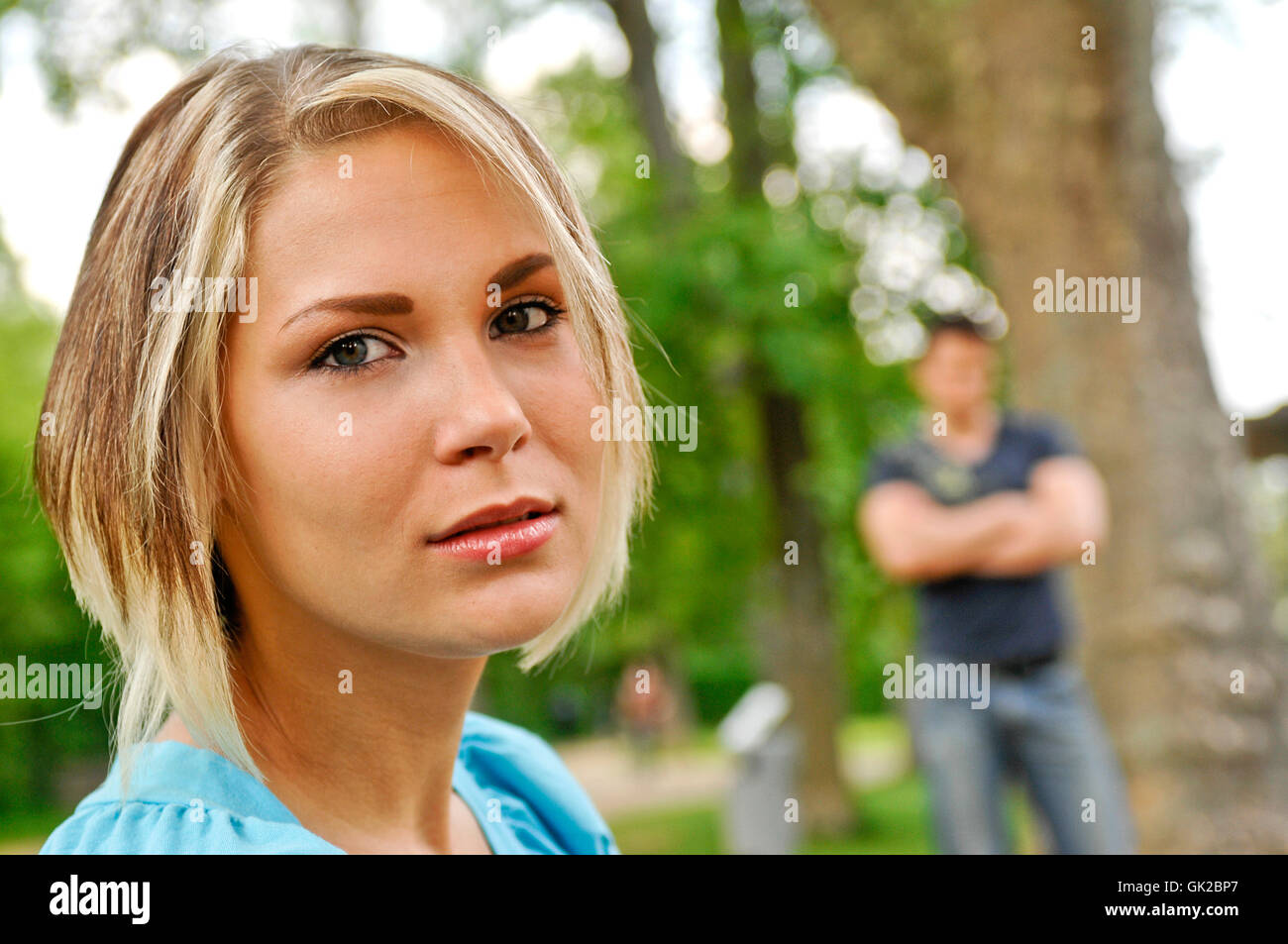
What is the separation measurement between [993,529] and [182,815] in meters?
3.02

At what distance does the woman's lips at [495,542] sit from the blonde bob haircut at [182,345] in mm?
199

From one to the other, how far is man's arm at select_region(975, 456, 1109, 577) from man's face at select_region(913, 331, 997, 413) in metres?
0.34

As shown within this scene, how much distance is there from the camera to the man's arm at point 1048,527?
359cm

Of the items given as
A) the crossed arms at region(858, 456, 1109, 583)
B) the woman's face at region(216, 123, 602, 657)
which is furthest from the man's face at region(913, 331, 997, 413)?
the woman's face at region(216, 123, 602, 657)

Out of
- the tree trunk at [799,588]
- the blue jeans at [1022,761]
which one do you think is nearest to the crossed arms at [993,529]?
the blue jeans at [1022,761]

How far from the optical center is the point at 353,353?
3.12 ft

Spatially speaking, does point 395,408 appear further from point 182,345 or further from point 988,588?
point 988,588

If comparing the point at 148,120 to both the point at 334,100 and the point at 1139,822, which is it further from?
the point at 1139,822

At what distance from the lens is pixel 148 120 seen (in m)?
1.11

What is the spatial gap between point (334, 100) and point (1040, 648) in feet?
10.2

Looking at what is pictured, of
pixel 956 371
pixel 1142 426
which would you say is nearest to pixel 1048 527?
pixel 956 371

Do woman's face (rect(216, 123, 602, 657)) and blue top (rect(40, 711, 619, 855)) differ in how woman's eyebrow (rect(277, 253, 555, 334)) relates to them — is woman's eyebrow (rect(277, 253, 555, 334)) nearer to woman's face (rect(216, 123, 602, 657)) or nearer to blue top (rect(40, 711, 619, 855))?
woman's face (rect(216, 123, 602, 657))

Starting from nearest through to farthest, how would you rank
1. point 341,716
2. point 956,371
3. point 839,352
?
1. point 341,716
2. point 956,371
3. point 839,352
